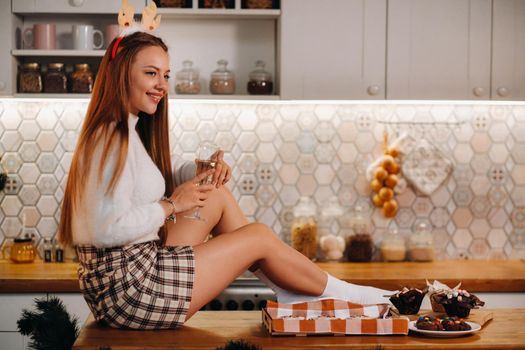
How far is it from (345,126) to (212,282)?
5.84 feet

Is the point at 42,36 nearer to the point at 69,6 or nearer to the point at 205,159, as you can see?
the point at 69,6

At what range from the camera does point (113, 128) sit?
229 centimetres

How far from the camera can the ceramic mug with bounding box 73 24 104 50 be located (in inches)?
140

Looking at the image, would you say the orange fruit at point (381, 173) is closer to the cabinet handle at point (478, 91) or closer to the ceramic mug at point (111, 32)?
the cabinet handle at point (478, 91)

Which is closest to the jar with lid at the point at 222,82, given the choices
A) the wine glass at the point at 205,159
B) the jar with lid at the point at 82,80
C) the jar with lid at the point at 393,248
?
the jar with lid at the point at 82,80

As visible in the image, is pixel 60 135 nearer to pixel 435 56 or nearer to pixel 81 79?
pixel 81 79

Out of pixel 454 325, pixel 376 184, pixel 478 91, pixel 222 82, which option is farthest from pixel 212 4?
pixel 454 325

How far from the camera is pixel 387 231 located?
3904mm

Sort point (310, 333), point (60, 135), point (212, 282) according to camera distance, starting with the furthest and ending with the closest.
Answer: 1. point (60, 135)
2. point (212, 282)
3. point (310, 333)

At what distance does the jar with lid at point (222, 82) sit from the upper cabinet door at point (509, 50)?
3.99 feet

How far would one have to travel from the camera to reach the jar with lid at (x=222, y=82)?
11.9ft

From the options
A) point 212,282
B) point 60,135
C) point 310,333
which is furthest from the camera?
point 60,135

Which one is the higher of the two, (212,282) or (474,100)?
(474,100)

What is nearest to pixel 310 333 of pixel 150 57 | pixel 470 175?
pixel 150 57
